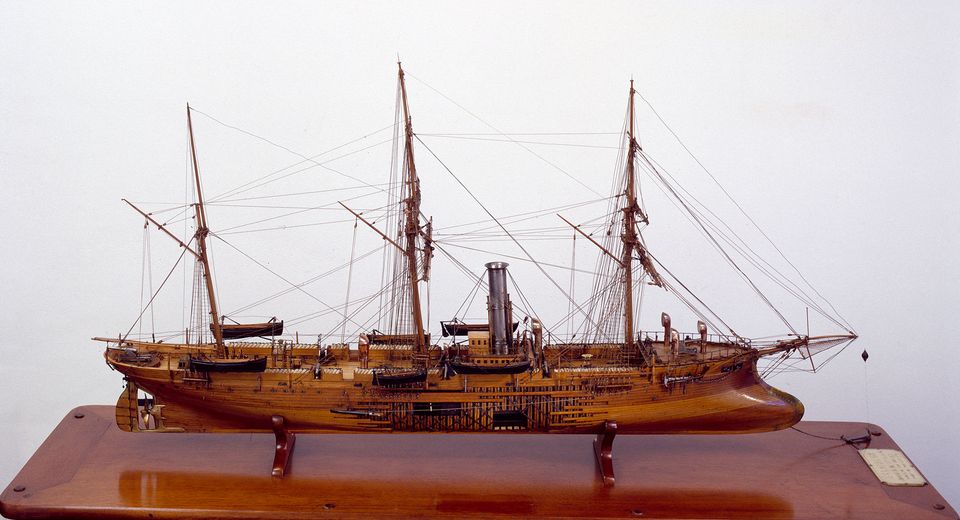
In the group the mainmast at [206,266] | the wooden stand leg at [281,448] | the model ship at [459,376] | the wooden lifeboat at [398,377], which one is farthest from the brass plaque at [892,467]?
the mainmast at [206,266]

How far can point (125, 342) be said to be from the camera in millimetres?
7785

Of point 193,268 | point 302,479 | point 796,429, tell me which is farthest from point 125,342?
point 796,429

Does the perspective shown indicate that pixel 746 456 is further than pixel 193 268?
No

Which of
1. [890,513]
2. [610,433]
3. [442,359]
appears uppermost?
[442,359]

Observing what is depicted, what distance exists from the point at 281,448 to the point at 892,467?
5.41 m

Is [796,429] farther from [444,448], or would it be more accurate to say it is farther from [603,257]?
[444,448]

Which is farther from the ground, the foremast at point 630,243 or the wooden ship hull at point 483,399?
the foremast at point 630,243

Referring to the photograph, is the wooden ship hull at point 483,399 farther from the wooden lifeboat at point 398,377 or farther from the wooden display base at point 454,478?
the wooden display base at point 454,478

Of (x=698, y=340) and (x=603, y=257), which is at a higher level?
(x=603, y=257)

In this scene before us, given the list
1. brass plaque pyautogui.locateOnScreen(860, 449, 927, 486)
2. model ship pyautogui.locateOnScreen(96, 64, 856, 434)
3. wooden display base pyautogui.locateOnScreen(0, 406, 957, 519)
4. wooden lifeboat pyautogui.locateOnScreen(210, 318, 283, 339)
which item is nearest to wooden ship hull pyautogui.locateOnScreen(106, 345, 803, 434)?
model ship pyautogui.locateOnScreen(96, 64, 856, 434)

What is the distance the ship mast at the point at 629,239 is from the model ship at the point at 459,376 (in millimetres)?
14

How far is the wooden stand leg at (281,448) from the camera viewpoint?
7329 mm

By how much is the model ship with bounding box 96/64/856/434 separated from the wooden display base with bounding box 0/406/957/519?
335 millimetres

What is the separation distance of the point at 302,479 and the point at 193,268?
2.56 metres
